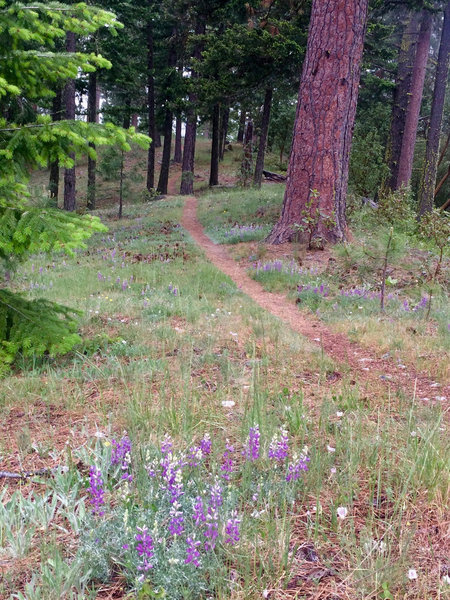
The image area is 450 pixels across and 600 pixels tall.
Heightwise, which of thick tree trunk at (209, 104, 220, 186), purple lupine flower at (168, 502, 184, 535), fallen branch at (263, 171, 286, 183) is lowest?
purple lupine flower at (168, 502, 184, 535)

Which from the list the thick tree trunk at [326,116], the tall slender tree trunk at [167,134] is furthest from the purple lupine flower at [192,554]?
the tall slender tree trunk at [167,134]

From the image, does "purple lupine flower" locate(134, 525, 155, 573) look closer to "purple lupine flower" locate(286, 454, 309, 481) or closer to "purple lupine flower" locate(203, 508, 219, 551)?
"purple lupine flower" locate(203, 508, 219, 551)

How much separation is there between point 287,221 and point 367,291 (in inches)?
139

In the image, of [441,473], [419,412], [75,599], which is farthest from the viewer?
[419,412]

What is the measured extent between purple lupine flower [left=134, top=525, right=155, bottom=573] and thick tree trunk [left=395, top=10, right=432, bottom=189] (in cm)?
2044

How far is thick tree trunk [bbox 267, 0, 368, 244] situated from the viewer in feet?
31.5

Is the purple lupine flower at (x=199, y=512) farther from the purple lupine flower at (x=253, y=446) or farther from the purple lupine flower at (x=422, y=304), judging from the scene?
the purple lupine flower at (x=422, y=304)

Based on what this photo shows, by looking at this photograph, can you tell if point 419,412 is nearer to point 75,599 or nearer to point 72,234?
point 75,599

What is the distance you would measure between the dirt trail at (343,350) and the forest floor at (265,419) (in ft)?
0.09

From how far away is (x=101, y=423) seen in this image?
3.02m

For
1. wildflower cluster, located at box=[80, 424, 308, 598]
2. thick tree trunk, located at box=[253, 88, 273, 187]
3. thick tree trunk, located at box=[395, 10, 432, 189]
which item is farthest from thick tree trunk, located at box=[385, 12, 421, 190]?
wildflower cluster, located at box=[80, 424, 308, 598]

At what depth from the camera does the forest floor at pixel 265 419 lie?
5.82 ft

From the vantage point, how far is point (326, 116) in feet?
Answer: 32.3

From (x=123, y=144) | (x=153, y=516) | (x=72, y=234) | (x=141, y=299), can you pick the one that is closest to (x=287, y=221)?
(x=141, y=299)
